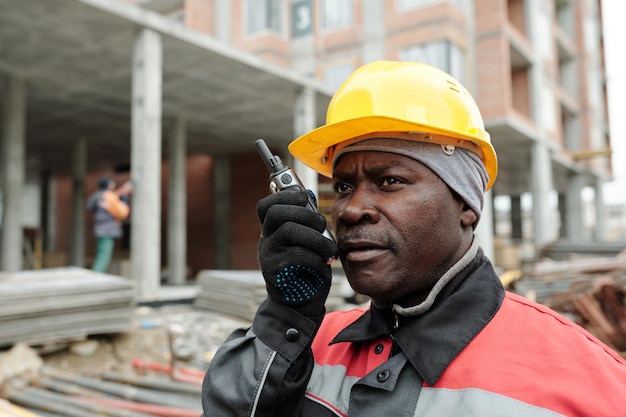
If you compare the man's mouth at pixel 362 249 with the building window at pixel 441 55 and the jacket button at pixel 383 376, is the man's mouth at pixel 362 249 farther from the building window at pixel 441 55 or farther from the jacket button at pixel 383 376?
the building window at pixel 441 55

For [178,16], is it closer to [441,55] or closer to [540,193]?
[441,55]

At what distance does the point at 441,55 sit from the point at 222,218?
11.4 meters

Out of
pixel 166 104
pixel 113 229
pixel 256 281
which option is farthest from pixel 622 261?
pixel 166 104

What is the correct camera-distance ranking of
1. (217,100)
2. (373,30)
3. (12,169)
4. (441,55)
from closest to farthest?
(12,169) → (217,100) → (441,55) → (373,30)

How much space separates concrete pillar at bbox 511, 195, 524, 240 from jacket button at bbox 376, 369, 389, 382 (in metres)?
34.4

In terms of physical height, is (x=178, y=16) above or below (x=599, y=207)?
above

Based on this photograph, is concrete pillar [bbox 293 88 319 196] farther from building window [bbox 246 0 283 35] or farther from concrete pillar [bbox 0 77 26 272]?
building window [bbox 246 0 283 35]

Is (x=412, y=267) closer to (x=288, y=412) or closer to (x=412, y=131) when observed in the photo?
(x=412, y=131)

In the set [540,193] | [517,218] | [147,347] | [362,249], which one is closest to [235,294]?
[147,347]

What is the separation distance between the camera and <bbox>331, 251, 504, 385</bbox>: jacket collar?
1.28 m

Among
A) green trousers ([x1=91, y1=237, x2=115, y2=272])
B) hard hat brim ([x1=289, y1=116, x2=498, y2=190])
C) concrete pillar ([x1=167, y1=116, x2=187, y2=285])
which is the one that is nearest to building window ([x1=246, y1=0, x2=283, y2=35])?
concrete pillar ([x1=167, y1=116, x2=187, y2=285])

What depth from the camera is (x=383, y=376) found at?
131 cm

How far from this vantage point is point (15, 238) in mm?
13047

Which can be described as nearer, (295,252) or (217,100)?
(295,252)
